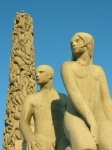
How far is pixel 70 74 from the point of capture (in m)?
4.62

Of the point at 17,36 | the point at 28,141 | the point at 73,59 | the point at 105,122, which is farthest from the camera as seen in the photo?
the point at 17,36

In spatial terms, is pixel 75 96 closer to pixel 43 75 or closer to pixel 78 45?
pixel 78 45

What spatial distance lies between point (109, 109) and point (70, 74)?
0.67m

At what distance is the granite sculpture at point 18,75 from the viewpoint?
13547 mm

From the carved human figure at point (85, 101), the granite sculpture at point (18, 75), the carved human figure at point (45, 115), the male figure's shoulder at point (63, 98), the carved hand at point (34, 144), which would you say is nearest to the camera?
the carved human figure at point (85, 101)

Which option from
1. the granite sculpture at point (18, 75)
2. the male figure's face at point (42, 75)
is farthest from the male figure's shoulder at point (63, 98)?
the granite sculpture at point (18, 75)

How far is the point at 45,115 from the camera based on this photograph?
497cm

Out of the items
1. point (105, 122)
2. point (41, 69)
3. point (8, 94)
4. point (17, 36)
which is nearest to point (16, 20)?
point (17, 36)

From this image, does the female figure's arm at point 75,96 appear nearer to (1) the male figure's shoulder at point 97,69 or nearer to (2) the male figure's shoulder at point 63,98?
(1) the male figure's shoulder at point 97,69

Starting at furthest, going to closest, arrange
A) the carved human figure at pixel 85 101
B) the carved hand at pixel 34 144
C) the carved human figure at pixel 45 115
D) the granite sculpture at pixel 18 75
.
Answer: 1. the granite sculpture at pixel 18 75
2. the carved human figure at pixel 45 115
3. the carved hand at pixel 34 144
4. the carved human figure at pixel 85 101

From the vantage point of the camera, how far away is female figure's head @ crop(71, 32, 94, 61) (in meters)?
4.79

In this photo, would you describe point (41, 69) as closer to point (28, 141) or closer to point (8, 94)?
point (28, 141)

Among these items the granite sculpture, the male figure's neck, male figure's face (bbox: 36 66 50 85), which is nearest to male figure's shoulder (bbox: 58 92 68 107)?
the male figure's neck

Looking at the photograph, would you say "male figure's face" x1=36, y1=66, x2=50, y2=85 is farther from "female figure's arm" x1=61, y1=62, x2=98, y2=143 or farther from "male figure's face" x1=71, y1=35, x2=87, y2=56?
"male figure's face" x1=71, y1=35, x2=87, y2=56
